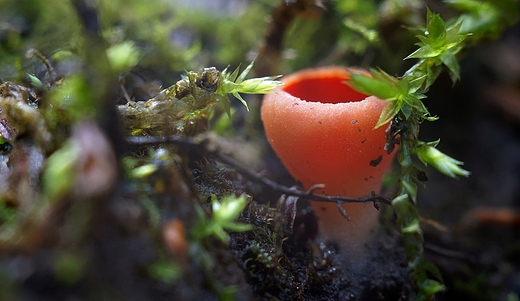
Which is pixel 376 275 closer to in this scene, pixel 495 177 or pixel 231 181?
pixel 231 181

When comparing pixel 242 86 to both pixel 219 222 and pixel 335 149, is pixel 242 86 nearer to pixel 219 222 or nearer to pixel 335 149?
pixel 335 149

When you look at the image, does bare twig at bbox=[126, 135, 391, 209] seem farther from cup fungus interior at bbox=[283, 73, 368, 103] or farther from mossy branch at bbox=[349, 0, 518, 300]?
cup fungus interior at bbox=[283, 73, 368, 103]

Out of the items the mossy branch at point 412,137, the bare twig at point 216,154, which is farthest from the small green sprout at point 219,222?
the mossy branch at point 412,137

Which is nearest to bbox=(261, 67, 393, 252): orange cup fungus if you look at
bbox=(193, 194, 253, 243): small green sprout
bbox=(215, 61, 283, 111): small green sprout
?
bbox=(215, 61, 283, 111): small green sprout

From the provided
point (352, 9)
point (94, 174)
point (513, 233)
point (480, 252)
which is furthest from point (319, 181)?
point (513, 233)

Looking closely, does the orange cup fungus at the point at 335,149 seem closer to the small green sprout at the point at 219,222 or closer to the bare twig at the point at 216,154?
the bare twig at the point at 216,154

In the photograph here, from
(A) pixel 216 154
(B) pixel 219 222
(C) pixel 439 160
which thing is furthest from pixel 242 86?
(C) pixel 439 160
